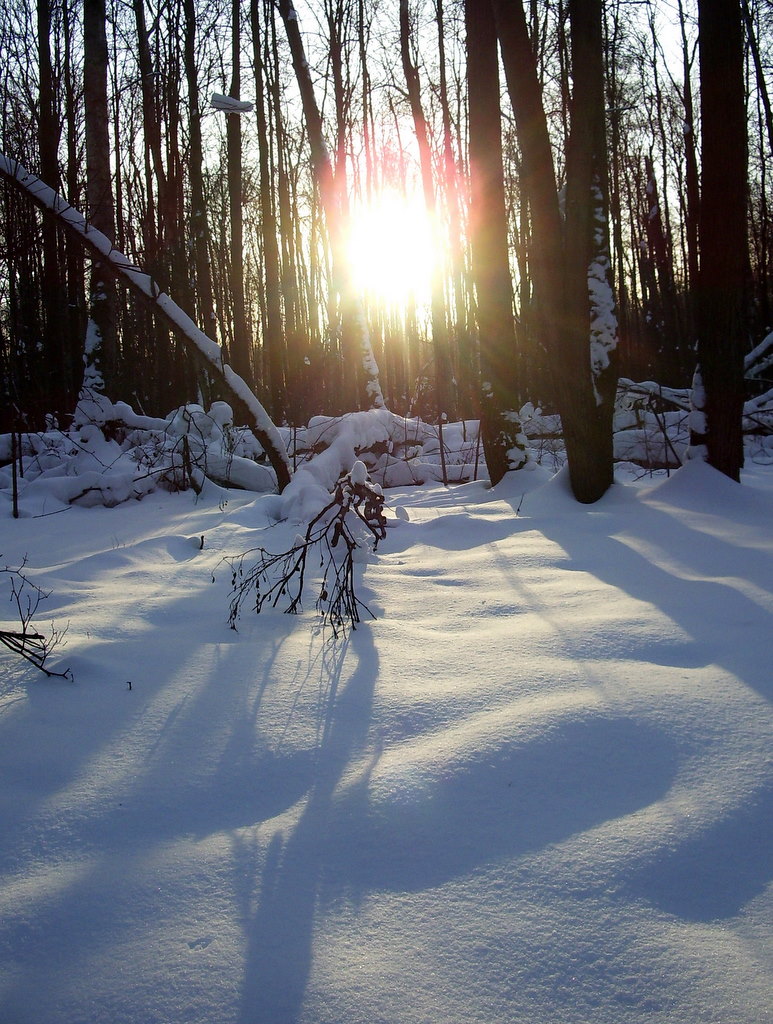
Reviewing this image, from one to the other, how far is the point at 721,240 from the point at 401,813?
412cm

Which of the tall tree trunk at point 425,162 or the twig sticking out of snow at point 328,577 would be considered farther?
the tall tree trunk at point 425,162

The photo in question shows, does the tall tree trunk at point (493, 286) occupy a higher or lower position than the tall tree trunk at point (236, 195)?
lower

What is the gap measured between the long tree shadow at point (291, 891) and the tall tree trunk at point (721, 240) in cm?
348

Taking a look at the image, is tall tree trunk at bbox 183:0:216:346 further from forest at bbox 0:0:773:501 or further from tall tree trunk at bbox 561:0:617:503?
tall tree trunk at bbox 561:0:617:503

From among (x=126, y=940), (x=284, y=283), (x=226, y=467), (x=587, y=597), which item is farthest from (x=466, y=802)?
(x=284, y=283)

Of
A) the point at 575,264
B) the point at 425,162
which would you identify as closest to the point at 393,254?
the point at 425,162

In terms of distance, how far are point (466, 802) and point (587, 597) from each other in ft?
4.51

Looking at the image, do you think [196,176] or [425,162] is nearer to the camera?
[196,176]

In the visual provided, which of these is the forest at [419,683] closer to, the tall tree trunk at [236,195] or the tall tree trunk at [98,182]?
the tall tree trunk at [98,182]

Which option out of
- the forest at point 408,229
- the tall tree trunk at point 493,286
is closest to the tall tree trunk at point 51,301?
the forest at point 408,229

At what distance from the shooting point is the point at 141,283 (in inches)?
197

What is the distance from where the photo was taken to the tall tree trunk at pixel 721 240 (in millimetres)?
3990

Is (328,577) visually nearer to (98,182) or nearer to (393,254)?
(98,182)

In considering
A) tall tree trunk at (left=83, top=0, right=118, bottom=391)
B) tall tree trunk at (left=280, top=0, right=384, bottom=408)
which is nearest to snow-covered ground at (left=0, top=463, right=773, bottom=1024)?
tall tree trunk at (left=83, top=0, right=118, bottom=391)
